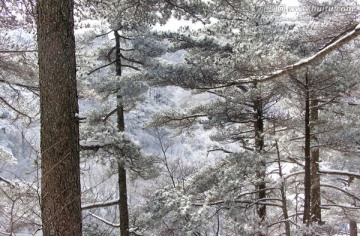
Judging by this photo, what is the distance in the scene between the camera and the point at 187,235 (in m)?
5.46

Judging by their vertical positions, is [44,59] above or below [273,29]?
below

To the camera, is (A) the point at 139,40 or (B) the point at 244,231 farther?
(A) the point at 139,40

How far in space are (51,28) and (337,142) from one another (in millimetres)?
5170

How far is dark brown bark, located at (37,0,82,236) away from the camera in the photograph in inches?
92.0

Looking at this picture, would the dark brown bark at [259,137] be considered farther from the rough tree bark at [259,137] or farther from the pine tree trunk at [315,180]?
the pine tree trunk at [315,180]

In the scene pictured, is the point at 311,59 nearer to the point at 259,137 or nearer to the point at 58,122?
the point at 58,122

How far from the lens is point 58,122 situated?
93.7 inches

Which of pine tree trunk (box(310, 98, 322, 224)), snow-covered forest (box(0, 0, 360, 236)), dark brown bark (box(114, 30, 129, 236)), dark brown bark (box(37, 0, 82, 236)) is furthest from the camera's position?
pine tree trunk (box(310, 98, 322, 224))

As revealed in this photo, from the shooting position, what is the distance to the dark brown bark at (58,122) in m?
2.34

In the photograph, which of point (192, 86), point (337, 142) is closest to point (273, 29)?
point (192, 86)

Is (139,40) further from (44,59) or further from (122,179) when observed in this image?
(44,59)

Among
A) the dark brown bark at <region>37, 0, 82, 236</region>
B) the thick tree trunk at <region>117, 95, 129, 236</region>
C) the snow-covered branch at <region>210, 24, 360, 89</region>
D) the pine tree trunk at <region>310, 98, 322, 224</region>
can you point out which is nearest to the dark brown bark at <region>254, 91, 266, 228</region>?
the pine tree trunk at <region>310, 98, 322, 224</region>

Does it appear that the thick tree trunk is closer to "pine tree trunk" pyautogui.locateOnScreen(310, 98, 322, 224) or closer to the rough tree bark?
the rough tree bark

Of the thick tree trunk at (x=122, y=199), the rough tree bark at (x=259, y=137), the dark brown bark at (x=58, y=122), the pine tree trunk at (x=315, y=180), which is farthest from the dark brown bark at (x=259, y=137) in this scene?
the dark brown bark at (x=58, y=122)
